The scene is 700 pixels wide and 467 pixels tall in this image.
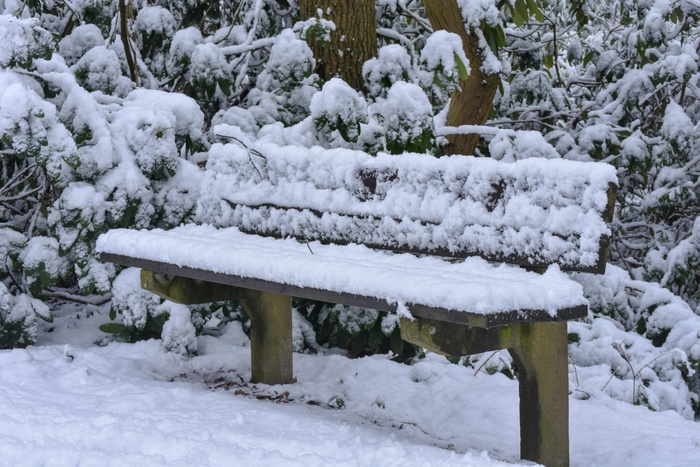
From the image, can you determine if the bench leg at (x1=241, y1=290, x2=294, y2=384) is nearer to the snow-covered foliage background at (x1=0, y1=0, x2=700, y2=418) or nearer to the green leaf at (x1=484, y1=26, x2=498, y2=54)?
the snow-covered foliage background at (x1=0, y1=0, x2=700, y2=418)

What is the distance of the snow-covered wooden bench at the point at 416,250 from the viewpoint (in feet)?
7.72

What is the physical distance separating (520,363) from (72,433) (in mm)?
1325

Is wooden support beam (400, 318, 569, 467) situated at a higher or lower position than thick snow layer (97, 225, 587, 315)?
lower

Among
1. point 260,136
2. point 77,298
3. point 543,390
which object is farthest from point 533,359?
point 77,298

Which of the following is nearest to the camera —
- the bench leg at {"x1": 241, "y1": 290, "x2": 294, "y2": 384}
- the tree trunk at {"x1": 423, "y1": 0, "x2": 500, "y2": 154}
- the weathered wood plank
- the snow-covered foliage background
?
the weathered wood plank

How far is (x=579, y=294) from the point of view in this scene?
2.28m

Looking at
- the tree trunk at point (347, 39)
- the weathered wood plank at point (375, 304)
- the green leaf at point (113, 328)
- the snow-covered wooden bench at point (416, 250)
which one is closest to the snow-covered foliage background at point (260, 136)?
the green leaf at point (113, 328)

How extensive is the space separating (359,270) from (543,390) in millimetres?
646

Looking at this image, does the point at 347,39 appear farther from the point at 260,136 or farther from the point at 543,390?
the point at 543,390

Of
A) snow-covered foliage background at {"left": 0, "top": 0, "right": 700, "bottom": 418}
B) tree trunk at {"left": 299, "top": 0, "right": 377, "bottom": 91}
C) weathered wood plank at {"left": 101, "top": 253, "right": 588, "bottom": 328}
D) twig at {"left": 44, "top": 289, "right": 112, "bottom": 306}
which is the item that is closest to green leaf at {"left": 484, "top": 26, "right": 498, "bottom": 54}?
snow-covered foliage background at {"left": 0, "top": 0, "right": 700, "bottom": 418}

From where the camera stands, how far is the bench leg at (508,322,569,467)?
2484 mm

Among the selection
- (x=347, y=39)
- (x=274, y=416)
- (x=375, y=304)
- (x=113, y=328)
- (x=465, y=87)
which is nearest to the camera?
(x=375, y=304)

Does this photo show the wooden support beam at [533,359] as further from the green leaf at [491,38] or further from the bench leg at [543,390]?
the green leaf at [491,38]

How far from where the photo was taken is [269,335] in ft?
11.7
